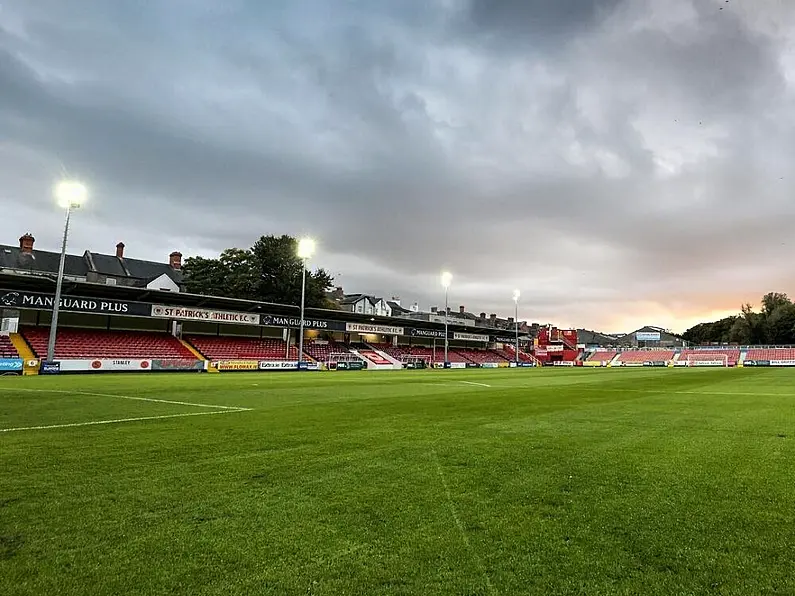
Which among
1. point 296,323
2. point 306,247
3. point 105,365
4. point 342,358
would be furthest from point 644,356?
point 105,365

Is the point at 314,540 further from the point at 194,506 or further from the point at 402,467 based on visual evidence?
the point at 402,467

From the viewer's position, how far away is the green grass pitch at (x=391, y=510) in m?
2.82

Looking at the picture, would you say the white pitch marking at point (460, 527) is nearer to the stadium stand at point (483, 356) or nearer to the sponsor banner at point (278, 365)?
the sponsor banner at point (278, 365)

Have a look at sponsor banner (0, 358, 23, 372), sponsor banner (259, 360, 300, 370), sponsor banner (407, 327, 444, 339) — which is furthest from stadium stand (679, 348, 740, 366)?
sponsor banner (0, 358, 23, 372)

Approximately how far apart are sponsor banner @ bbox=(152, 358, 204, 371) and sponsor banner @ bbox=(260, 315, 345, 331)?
36.0ft

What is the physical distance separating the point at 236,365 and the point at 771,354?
241 ft

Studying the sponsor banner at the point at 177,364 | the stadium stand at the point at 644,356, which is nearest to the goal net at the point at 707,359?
the stadium stand at the point at 644,356

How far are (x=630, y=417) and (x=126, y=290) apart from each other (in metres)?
38.9

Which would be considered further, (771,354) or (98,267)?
(771,354)

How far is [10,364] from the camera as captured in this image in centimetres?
2908

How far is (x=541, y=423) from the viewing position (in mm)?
9125

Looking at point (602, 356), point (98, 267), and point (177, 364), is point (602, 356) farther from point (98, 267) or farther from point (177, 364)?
point (98, 267)

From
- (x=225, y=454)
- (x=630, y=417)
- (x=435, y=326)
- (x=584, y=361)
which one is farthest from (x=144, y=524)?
(x=584, y=361)

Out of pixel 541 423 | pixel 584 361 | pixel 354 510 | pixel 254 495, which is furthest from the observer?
pixel 584 361
